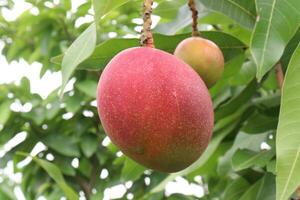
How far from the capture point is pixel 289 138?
81 cm

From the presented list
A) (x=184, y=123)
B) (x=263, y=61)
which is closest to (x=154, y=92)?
(x=184, y=123)

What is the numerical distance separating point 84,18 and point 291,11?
110cm

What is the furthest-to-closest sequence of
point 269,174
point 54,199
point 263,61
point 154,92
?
point 54,199, point 269,174, point 263,61, point 154,92

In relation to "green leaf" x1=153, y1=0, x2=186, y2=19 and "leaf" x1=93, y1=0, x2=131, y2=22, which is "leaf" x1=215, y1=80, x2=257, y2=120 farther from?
"leaf" x1=93, y1=0, x2=131, y2=22

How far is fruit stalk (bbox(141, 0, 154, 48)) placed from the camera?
859 mm

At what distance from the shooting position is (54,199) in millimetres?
1575

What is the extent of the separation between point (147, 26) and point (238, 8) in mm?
281

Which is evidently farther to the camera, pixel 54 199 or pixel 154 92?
A: pixel 54 199

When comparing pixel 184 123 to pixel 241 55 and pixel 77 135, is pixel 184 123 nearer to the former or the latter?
pixel 241 55

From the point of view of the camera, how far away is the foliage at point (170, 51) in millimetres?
866

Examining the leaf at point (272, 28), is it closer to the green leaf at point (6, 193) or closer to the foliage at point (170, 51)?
the foliage at point (170, 51)

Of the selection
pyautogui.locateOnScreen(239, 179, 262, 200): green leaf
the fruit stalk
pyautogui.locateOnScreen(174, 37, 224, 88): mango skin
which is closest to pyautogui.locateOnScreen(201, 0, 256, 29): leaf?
pyautogui.locateOnScreen(174, 37, 224, 88): mango skin

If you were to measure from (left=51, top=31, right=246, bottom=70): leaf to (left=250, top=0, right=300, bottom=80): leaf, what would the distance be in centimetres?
26

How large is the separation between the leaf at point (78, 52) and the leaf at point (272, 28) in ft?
0.78
